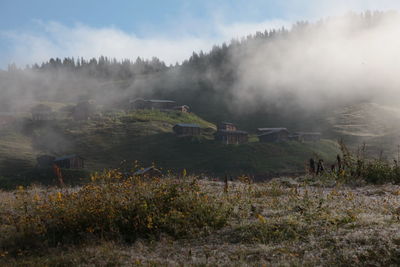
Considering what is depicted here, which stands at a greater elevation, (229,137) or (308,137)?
(229,137)

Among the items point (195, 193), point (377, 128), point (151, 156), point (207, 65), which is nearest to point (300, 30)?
point (207, 65)

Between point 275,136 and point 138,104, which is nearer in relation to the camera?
point 275,136

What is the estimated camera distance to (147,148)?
243 ft

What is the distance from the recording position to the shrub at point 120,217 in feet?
28.1

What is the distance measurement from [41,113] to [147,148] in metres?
42.7

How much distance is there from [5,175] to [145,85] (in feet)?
430

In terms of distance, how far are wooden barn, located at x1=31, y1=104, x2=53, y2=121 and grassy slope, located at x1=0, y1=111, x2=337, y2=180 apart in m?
5.91

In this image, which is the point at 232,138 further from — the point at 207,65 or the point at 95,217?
the point at 207,65

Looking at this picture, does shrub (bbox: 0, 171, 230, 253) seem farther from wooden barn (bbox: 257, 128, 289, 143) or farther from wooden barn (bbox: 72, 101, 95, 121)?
wooden barn (bbox: 72, 101, 95, 121)

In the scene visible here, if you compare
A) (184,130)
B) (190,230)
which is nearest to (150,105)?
(184,130)

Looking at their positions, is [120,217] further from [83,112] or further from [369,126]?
[369,126]

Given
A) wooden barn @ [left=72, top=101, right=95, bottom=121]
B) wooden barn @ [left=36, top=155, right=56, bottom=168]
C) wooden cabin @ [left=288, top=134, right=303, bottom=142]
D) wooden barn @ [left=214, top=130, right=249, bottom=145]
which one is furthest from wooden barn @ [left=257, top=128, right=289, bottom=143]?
wooden barn @ [left=72, top=101, right=95, bottom=121]

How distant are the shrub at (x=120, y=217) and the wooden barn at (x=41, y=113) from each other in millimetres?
95246

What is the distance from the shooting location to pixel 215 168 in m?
59.7
